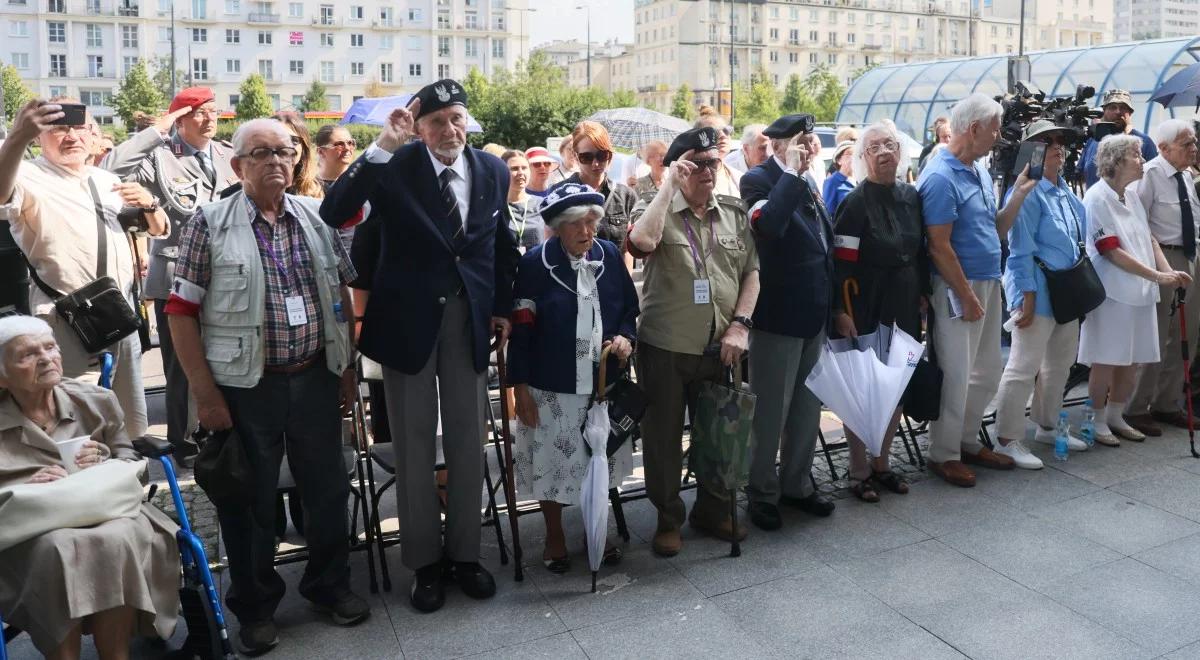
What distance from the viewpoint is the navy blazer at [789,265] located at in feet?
15.5

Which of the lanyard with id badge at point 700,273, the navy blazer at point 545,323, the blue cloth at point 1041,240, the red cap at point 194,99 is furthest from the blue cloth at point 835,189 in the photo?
the red cap at point 194,99

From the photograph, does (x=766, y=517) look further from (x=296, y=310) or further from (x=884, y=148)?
(x=296, y=310)

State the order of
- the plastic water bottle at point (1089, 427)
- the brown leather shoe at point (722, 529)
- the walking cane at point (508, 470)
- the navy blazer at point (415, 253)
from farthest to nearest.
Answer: the plastic water bottle at point (1089, 427), the brown leather shoe at point (722, 529), the walking cane at point (508, 470), the navy blazer at point (415, 253)

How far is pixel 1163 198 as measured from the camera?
6336 mm

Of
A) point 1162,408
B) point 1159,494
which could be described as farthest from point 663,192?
point 1162,408

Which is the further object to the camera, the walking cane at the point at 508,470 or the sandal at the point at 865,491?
the sandal at the point at 865,491

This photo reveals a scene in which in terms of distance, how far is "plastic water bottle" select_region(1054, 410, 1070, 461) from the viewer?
5.89 metres

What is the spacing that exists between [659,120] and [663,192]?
29.5 feet

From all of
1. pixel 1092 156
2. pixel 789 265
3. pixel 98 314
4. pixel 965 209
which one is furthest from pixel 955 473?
pixel 98 314

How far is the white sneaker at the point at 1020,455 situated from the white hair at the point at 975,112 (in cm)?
183

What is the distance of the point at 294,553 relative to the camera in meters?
4.53

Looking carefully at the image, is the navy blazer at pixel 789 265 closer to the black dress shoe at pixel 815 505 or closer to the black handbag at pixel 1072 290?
the black dress shoe at pixel 815 505

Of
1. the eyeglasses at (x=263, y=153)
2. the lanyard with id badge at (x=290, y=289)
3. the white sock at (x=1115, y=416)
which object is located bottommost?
the white sock at (x=1115, y=416)

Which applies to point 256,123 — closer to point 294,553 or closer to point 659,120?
point 294,553
